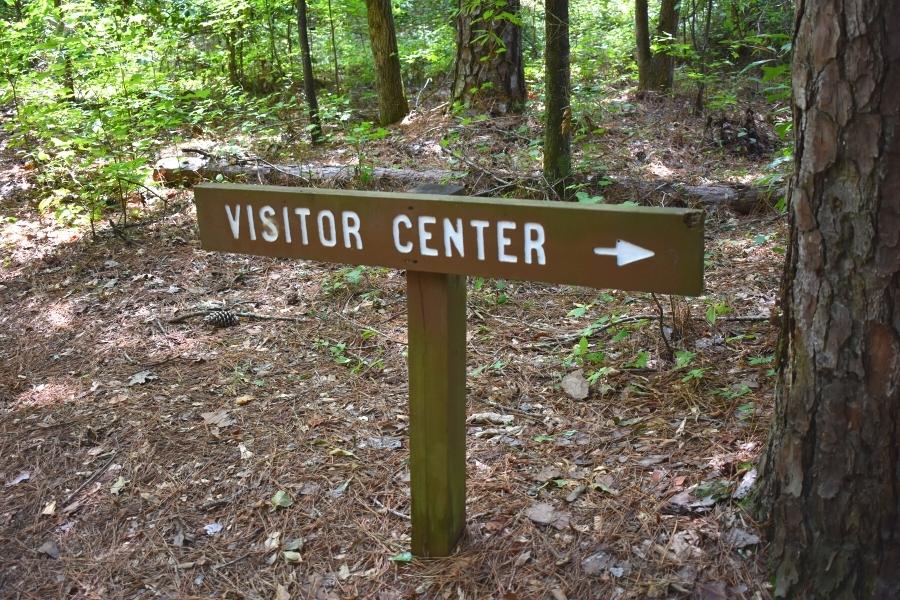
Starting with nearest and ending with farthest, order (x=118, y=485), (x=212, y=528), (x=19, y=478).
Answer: (x=212, y=528)
(x=118, y=485)
(x=19, y=478)

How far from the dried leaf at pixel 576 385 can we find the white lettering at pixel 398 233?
1751 millimetres

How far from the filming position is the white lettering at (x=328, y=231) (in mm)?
2289

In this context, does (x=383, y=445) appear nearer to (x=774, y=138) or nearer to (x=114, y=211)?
(x=114, y=211)

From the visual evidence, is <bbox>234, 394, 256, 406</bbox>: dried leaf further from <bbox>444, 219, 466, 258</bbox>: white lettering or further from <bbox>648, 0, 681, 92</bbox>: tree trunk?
<bbox>648, 0, 681, 92</bbox>: tree trunk

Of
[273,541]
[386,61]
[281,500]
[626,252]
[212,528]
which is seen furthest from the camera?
[386,61]

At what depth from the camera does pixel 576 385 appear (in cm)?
372

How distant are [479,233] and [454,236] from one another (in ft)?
0.28

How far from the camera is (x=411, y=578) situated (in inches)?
104

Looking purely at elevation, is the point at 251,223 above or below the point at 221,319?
above

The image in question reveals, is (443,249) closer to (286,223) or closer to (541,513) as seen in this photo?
(286,223)

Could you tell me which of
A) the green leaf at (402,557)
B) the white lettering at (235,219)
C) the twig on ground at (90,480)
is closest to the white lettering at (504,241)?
the white lettering at (235,219)

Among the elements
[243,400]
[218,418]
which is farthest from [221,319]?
[218,418]

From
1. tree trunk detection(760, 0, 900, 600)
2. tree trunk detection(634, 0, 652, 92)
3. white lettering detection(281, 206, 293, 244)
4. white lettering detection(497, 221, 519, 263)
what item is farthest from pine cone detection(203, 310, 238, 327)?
tree trunk detection(634, 0, 652, 92)

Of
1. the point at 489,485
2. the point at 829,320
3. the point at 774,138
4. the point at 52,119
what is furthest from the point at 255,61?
the point at 829,320
